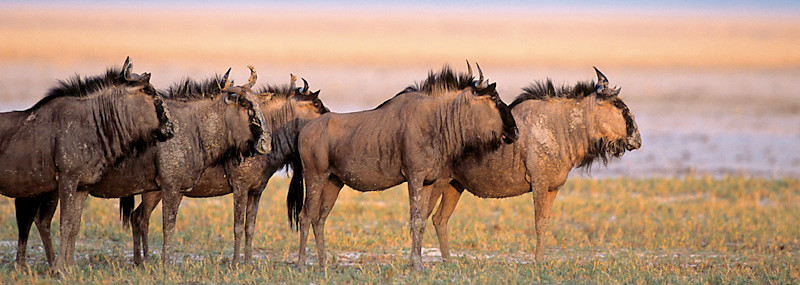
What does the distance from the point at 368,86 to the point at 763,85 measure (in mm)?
18815

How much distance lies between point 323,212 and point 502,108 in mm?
2375

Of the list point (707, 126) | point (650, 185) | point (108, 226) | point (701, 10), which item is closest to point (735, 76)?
point (707, 126)

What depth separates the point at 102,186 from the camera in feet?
36.8

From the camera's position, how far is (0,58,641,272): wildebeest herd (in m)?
10.6

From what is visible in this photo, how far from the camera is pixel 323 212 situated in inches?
466

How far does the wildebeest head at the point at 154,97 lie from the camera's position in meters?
10.8

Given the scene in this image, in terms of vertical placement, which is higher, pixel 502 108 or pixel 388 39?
pixel 388 39

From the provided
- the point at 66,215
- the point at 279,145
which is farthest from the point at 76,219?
the point at 279,145

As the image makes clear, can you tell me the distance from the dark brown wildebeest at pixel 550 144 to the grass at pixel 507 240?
91 cm

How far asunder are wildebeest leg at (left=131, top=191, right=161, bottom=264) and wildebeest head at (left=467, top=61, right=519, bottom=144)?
395cm

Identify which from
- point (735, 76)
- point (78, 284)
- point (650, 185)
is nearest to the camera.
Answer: point (78, 284)

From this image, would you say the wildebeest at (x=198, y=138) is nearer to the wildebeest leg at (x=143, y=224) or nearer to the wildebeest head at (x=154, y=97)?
the wildebeest head at (x=154, y=97)

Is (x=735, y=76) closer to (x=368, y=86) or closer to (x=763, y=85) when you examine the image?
(x=763, y=85)

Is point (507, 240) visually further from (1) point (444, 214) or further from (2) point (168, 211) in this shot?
(2) point (168, 211)
